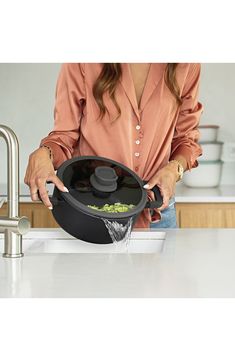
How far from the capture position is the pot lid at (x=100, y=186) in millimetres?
2029

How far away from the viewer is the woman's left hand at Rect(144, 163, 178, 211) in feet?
6.96

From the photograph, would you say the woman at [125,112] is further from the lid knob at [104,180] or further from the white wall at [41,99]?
the white wall at [41,99]

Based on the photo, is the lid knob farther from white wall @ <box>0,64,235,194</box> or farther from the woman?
white wall @ <box>0,64,235,194</box>

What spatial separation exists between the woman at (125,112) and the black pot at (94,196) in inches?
9.2

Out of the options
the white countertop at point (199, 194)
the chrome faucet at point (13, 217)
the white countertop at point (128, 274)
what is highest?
the chrome faucet at point (13, 217)

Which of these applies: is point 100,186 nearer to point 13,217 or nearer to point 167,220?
point 13,217

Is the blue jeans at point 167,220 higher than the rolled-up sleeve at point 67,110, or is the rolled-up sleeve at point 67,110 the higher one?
the rolled-up sleeve at point 67,110

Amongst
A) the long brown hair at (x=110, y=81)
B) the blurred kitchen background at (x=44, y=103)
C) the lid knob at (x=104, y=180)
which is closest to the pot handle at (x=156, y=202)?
the lid knob at (x=104, y=180)

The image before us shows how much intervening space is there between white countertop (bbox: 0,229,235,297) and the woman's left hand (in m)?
0.14

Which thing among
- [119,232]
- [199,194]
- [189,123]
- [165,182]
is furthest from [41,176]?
[199,194]

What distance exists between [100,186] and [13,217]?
0.93ft

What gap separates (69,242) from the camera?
2.15 meters

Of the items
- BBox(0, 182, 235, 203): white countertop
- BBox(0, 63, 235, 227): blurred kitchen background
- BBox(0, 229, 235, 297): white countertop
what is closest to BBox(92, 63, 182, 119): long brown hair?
BBox(0, 229, 235, 297): white countertop
